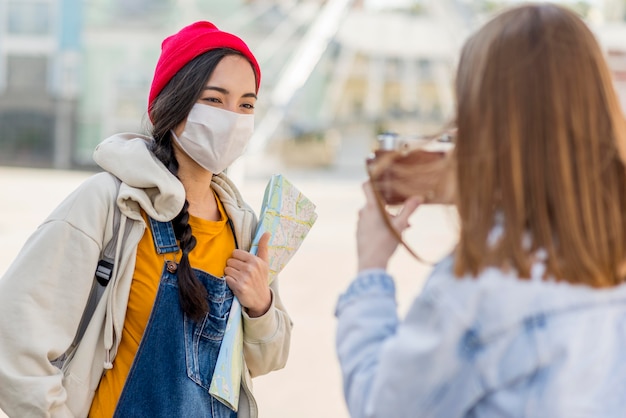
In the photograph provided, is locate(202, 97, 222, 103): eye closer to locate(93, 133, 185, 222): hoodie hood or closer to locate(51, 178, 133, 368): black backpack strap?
locate(93, 133, 185, 222): hoodie hood

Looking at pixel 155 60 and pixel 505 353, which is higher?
pixel 155 60

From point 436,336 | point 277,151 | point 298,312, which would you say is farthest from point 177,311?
point 277,151

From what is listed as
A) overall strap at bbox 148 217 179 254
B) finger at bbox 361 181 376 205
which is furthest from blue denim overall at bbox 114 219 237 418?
finger at bbox 361 181 376 205

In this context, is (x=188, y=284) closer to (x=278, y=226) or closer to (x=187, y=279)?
(x=187, y=279)

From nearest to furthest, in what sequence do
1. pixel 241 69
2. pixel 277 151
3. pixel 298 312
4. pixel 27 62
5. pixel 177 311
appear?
pixel 177 311, pixel 241 69, pixel 298 312, pixel 277 151, pixel 27 62

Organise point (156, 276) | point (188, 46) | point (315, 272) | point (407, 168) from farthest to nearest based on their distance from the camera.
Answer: point (315, 272), point (188, 46), point (156, 276), point (407, 168)

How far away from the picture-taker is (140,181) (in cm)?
210

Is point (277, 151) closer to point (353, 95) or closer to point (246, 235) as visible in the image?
point (353, 95)

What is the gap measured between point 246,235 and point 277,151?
27.0 meters

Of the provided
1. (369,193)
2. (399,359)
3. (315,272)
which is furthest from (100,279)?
(315,272)

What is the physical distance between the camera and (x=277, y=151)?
2923 centimetres

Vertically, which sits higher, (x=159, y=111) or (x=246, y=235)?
(x=159, y=111)

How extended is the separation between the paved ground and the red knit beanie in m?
0.67

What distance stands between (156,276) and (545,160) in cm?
104
